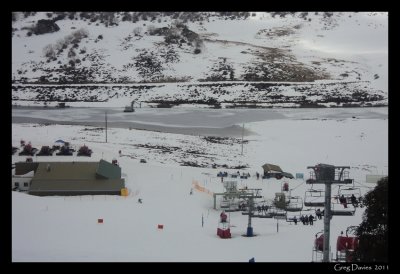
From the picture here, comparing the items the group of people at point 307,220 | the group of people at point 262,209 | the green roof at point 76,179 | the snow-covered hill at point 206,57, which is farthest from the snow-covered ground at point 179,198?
the snow-covered hill at point 206,57

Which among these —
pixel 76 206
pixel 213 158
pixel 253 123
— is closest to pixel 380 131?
pixel 253 123

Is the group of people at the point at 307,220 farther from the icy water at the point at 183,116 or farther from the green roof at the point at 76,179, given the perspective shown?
the icy water at the point at 183,116

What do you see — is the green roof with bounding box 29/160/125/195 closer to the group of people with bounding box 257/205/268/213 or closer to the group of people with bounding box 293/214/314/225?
the group of people with bounding box 257/205/268/213

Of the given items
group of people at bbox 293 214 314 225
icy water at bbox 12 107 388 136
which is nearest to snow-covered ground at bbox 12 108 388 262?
group of people at bbox 293 214 314 225

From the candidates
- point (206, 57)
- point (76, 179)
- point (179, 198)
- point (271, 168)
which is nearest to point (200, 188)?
point (179, 198)

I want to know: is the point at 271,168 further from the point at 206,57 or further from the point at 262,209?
the point at 206,57
